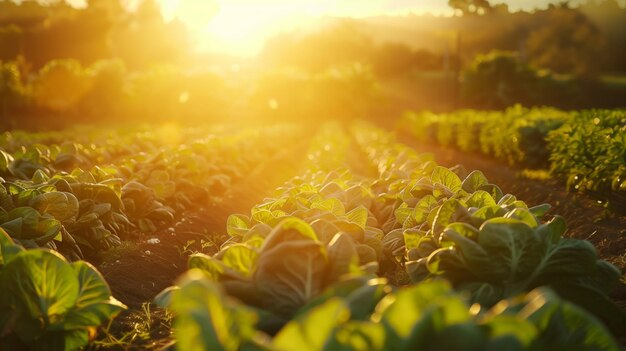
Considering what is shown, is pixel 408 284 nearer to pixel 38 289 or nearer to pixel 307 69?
pixel 38 289

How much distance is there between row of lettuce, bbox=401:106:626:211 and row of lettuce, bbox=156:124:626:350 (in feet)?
11.3

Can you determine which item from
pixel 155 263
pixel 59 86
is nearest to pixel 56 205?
pixel 155 263

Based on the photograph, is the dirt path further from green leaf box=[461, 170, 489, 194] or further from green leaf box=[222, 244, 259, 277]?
green leaf box=[461, 170, 489, 194]

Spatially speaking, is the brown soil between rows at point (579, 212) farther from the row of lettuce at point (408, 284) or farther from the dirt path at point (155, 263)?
the dirt path at point (155, 263)

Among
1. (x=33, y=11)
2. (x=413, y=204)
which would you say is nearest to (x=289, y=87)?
(x=33, y=11)

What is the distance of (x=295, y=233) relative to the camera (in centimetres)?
255

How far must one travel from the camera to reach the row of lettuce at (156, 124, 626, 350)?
5.28 ft

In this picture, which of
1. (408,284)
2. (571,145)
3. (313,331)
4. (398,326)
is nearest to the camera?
(313,331)

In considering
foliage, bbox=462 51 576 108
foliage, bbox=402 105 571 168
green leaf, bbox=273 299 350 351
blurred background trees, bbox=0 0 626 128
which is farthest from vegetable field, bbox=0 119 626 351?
foliage, bbox=462 51 576 108

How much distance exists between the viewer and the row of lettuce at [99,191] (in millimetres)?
4289

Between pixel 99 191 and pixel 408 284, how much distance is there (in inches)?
125

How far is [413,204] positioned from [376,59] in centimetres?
9064

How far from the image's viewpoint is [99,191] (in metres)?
5.32

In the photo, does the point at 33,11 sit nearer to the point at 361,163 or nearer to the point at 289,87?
the point at 289,87
